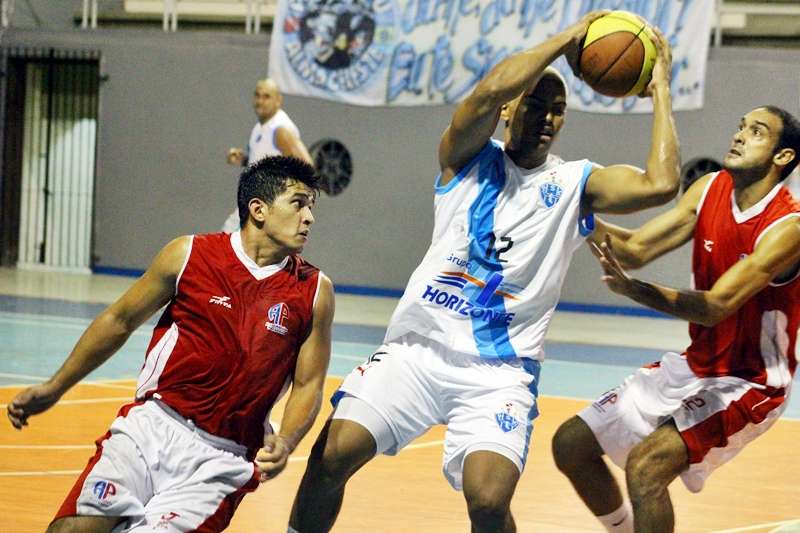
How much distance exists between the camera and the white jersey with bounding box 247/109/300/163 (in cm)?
1270

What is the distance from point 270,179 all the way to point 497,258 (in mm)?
885

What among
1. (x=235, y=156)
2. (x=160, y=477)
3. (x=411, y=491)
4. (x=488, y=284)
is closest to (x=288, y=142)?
→ (x=235, y=156)

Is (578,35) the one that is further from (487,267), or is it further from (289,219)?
(289,219)

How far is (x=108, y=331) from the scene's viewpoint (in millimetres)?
4680

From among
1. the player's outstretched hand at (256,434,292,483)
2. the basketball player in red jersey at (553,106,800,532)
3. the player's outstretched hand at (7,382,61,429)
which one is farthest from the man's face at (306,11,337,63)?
the player's outstretched hand at (256,434,292,483)

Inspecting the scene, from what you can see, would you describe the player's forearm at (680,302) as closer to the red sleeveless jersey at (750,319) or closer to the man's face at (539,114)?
the red sleeveless jersey at (750,319)

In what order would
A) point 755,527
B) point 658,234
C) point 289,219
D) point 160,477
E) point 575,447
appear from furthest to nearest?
point 755,527
point 658,234
point 575,447
point 289,219
point 160,477

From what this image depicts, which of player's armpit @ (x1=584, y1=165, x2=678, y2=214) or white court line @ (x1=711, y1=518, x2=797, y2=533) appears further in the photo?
white court line @ (x1=711, y1=518, x2=797, y2=533)

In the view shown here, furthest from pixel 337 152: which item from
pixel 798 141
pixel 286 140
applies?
pixel 798 141

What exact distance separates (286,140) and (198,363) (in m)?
8.11

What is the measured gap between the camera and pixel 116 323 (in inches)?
185

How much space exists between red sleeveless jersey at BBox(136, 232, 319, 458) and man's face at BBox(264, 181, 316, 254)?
112 mm

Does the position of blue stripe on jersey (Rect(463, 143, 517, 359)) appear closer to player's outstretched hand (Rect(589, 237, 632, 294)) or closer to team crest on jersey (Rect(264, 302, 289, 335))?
player's outstretched hand (Rect(589, 237, 632, 294))

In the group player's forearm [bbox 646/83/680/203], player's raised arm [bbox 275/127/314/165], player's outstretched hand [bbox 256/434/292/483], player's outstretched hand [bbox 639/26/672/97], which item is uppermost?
player's outstretched hand [bbox 639/26/672/97]
